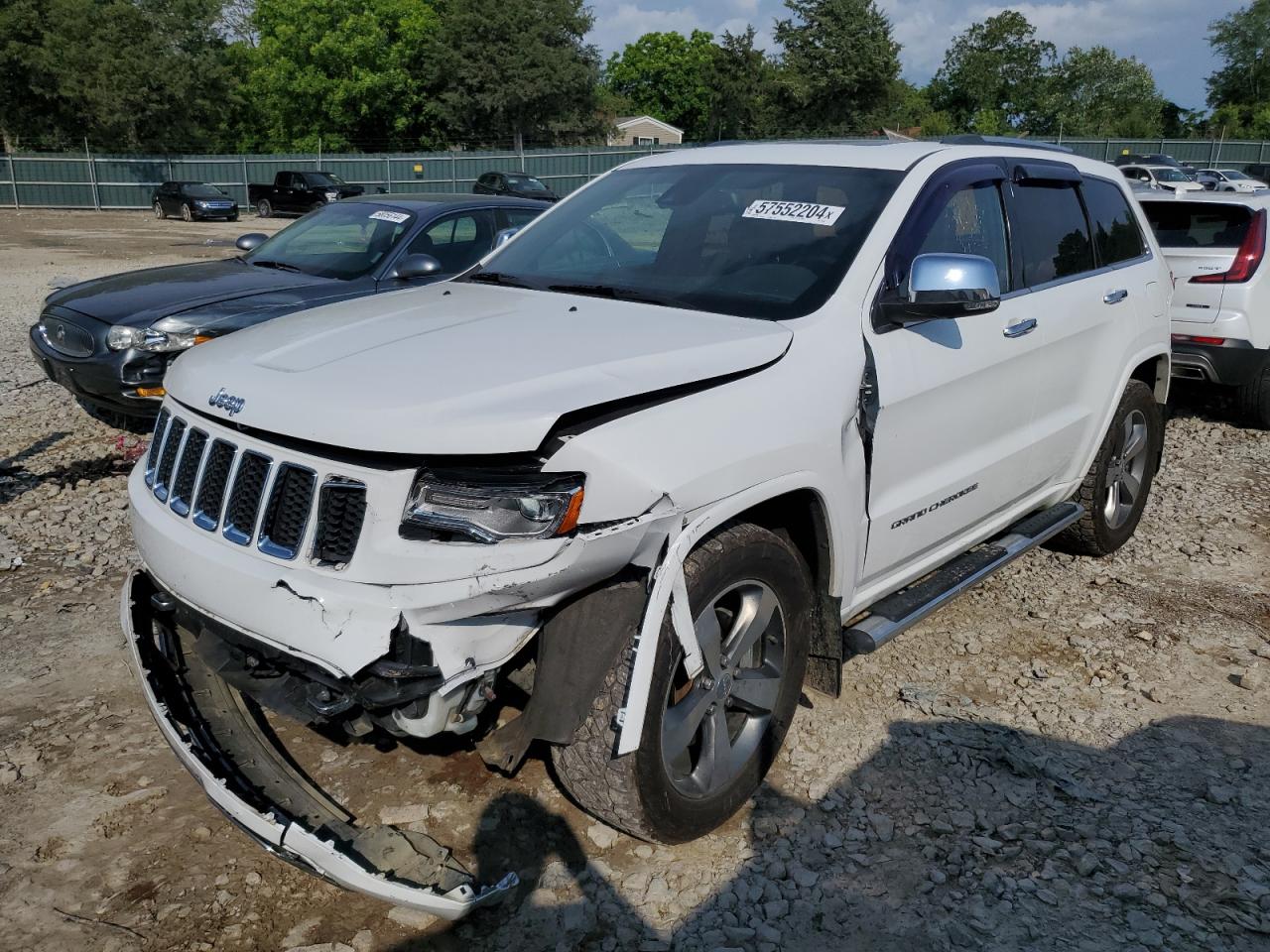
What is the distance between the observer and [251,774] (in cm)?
284

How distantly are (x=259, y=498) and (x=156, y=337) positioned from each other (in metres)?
4.35

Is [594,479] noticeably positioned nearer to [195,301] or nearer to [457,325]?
[457,325]

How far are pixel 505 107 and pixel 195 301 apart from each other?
54559mm

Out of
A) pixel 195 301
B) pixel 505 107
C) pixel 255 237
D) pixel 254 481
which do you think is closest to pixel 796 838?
pixel 254 481

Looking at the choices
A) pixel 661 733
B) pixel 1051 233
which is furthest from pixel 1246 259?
pixel 661 733

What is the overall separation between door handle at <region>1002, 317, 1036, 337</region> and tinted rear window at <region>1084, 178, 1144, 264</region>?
1.02 meters

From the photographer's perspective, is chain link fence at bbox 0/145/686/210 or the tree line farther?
the tree line

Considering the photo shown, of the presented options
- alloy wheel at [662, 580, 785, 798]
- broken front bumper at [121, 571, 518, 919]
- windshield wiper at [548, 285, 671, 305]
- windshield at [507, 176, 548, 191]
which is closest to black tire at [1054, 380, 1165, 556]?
alloy wheel at [662, 580, 785, 798]

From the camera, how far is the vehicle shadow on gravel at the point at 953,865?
8.94 ft

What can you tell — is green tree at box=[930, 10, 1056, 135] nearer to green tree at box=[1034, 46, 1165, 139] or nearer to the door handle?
green tree at box=[1034, 46, 1165, 139]

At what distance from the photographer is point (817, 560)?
10.6ft

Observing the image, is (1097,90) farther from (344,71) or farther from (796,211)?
(796,211)

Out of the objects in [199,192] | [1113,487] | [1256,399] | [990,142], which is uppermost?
[990,142]

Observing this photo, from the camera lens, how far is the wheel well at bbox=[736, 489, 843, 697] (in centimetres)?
310
